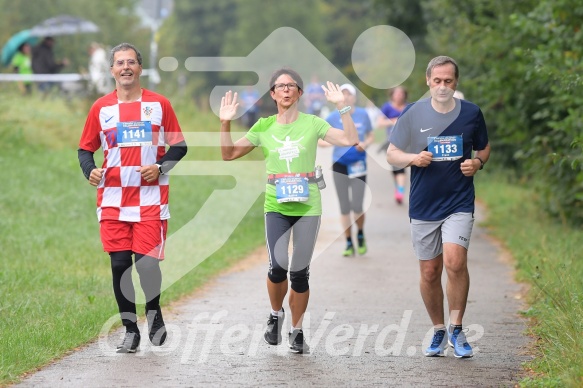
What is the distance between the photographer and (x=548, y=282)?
31.8ft

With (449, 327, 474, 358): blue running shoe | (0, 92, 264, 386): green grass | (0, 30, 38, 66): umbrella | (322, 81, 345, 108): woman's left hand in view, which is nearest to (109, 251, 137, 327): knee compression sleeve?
(0, 92, 264, 386): green grass

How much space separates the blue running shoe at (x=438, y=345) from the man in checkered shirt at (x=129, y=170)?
1.92m

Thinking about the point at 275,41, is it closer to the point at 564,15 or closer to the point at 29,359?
the point at 564,15

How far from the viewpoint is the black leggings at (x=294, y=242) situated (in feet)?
26.4

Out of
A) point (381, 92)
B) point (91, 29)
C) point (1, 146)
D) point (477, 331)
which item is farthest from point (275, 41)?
point (477, 331)

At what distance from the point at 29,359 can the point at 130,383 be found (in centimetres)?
89

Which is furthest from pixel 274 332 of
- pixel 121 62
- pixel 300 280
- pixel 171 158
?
pixel 121 62

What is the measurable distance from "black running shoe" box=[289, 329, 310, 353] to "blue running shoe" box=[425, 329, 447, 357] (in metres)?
0.86

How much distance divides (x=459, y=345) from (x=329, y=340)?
3.62 ft

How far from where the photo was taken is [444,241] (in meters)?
7.89

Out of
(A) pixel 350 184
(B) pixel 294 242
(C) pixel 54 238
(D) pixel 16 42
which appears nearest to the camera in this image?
(B) pixel 294 242

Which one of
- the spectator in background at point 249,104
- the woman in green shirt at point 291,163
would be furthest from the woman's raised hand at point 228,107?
the spectator in background at point 249,104

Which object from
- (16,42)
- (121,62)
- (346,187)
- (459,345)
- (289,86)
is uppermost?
(16,42)

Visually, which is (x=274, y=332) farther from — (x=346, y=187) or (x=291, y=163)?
(x=346, y=187)
